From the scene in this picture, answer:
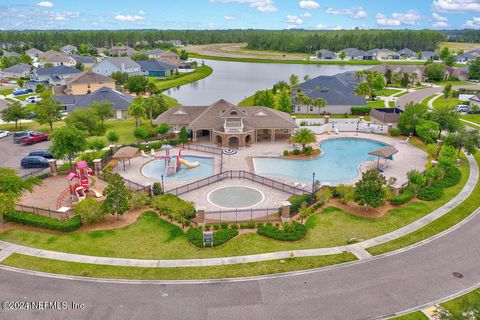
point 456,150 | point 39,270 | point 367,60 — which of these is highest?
point 367,60

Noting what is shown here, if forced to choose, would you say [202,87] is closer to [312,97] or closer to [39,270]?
[312,97]

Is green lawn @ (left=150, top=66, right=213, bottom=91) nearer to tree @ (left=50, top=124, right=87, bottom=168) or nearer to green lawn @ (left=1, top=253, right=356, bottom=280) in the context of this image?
tree @ (left=50, top=124, right=87, bottom=168)

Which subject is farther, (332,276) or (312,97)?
(312,97)

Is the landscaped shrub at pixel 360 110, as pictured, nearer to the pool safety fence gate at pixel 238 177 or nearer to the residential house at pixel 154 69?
the pool safety fence gate at pixel 238 177

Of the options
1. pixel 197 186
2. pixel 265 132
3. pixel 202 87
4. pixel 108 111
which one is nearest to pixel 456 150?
pixel 265 132

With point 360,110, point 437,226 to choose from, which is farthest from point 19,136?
point 360,110

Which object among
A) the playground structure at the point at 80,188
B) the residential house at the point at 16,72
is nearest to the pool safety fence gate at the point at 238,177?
the playground structure at the point at 80,188

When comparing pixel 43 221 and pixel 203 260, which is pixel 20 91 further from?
pixel 203 260
